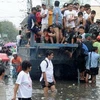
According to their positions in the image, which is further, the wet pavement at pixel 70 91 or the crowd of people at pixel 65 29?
the crowd of people at pixel 65 29

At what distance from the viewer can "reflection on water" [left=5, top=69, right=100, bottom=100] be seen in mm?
12770

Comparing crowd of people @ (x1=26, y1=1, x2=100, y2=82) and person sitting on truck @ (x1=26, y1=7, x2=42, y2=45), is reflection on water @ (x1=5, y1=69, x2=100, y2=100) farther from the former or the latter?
person sitting on truck @ (x1=26, y1=7, x2=42, y2=45)

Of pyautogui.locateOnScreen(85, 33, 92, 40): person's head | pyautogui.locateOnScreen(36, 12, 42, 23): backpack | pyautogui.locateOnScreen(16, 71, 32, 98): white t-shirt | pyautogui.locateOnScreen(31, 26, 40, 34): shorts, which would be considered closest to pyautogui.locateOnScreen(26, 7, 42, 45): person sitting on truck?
pyautogui.locateOnScreen(31, 26, 40, 34): shorts

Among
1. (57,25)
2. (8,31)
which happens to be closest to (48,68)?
(57,25)

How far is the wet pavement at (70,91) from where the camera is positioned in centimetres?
1281

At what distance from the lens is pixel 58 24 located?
15.7 metres

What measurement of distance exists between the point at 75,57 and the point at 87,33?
1.26 m

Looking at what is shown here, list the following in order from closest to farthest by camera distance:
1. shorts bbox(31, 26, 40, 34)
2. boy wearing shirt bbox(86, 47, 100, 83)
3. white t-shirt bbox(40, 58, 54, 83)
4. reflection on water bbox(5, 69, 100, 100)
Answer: white t-shirt bbox(40, 58, 54, 83), reflection on water bbox(5, 69, 100, 100), boy wearing shirt bbox(86, 47, 100, 83), shorts bbox(31, 26, 40, 34)

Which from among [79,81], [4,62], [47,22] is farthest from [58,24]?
[4,62]

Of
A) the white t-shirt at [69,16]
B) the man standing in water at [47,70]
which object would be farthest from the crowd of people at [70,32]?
the man standing in water at [47,70]

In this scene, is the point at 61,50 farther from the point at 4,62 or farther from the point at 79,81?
the point at 4,62

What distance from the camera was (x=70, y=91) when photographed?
563 inches

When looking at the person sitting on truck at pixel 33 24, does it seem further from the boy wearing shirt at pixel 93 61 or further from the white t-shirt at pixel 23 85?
the white t-shirt at pixel 23 85

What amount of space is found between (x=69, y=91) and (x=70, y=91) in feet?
0.13
